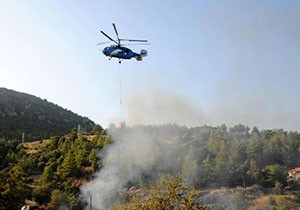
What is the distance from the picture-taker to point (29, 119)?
479 feet

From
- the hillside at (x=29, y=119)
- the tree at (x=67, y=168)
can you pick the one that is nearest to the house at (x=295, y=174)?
the tree at (x=67, y=168)

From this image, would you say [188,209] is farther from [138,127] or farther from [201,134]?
[201,134]

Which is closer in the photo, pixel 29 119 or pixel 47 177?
pixel 47 177

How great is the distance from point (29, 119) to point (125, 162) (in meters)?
79.4

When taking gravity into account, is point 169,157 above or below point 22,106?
below

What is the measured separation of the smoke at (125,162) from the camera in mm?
68500

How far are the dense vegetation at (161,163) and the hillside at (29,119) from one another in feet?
91.9

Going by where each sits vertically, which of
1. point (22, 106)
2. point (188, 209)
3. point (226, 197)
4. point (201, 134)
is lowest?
point (226, 197)

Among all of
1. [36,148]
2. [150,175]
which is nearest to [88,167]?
[150,175]

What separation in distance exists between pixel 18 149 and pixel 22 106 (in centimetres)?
7165

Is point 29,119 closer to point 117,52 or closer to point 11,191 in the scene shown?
point 11,191

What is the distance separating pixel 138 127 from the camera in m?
98.5

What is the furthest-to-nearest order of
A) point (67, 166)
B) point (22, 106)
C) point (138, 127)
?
point (22, 106) < point (138, 127) < point (67, 166)

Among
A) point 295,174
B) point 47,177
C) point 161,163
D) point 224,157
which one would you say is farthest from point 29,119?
point 295,174
